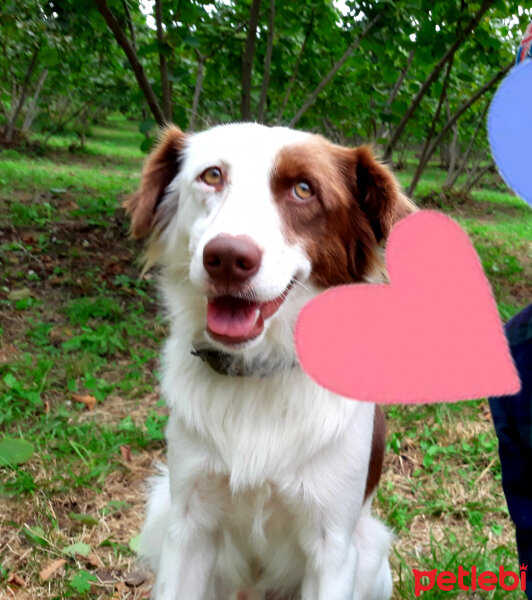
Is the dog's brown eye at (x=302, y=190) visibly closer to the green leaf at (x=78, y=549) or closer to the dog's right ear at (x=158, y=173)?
the dog's right ear at (x=158, y=173)

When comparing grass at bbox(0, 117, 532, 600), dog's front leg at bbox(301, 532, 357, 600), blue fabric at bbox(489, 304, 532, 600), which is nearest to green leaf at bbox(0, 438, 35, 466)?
grass at bbox(0, 117, 532, 600)

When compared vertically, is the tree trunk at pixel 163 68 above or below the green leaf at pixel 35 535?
above

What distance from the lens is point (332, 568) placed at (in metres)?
1.77

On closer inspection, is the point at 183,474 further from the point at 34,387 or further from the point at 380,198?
the point at 34,387

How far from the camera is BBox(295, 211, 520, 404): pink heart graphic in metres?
0.80

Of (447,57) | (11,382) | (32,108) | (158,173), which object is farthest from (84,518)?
(32,108)

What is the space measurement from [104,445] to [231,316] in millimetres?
2049

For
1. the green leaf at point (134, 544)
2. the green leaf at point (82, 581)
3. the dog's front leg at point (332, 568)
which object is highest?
the dog's front leg at point (332, 568)

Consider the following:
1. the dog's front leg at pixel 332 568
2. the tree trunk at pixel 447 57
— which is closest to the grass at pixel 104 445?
the dog's front leg at pixel 332 568

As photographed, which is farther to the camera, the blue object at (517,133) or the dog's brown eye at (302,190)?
the dog's brown eye at (302,190)

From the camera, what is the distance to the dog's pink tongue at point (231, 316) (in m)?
1.34

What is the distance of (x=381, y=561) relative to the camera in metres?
2.07

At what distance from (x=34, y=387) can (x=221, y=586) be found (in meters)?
1.94

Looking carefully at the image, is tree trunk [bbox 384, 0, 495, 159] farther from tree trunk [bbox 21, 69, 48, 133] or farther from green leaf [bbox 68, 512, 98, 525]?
tree trunk [bbox 21, 69, 48, 133]
